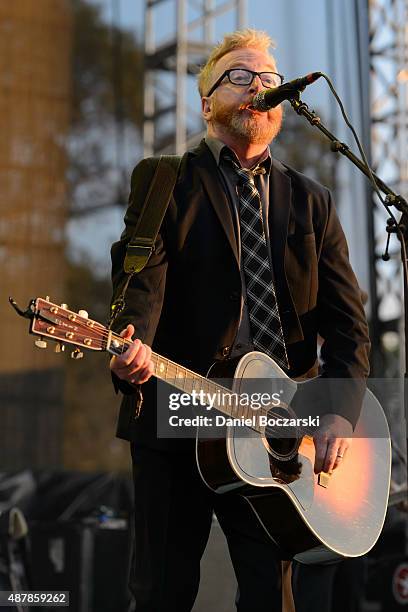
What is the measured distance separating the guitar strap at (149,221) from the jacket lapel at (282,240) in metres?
0.34

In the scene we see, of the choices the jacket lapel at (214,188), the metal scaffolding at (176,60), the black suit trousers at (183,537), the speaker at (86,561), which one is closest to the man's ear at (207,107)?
the jacket lapel at (214,188)

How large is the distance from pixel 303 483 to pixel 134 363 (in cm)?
76

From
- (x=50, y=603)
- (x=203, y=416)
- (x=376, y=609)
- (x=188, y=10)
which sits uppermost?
(x=188, y=10)

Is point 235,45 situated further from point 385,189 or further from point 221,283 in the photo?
point 221,283

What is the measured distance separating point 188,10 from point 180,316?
17.3ft

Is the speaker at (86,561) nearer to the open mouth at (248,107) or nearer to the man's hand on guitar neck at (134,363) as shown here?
the man's hand on guitar neck at (134,363)

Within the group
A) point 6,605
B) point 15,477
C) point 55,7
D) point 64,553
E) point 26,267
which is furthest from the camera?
point 55,7

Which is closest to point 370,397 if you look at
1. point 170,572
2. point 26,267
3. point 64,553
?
point 170,572

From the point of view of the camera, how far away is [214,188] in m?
3.13

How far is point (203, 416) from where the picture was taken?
9.58ft

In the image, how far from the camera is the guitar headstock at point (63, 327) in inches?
97.8

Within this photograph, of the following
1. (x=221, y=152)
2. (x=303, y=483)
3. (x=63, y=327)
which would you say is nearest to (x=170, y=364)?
(x=63, y=327)

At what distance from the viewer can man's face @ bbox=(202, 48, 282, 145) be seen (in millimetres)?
3135

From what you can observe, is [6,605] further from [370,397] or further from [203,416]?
[370,397]
